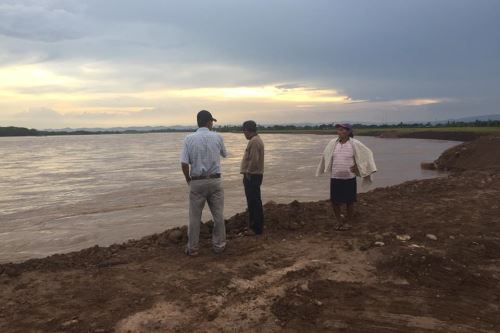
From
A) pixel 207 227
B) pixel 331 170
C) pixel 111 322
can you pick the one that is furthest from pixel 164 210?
pixel 111 322

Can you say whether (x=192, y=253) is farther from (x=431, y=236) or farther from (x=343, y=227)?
(x=431, y=236)

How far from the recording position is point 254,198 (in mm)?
8094

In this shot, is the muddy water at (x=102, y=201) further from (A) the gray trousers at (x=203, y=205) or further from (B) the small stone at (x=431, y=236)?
(B) the small stone at (x=431, y=236)

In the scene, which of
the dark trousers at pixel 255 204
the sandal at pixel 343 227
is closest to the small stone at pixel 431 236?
the sandal at pixel 343 227

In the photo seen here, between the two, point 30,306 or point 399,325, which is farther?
point 30,306

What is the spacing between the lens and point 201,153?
6.67 metres

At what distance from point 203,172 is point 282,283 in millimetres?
1952

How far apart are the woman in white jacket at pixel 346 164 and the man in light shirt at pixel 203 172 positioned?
6.94 feet

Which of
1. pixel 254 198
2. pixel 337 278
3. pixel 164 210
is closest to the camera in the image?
pixel 337 278

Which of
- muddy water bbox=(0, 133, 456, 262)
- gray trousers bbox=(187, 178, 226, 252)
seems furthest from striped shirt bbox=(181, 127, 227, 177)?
muddy water bbox=(0, 133, 456, 262)

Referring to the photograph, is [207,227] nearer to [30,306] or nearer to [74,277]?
[74,277]

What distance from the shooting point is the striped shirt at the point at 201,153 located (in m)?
6.66

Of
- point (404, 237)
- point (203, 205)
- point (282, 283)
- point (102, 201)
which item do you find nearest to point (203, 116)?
point (203, 205)

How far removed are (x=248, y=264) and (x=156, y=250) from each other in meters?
1.72
